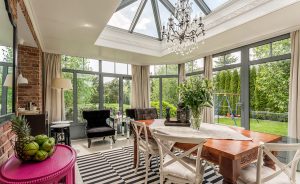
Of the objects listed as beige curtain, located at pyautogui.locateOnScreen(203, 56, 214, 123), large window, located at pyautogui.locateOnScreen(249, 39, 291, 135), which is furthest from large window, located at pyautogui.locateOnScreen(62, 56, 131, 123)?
large window, located at pyautogui.locateOnScreen(249, 39, 291, 135)

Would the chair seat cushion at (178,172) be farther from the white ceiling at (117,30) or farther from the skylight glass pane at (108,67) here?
the skylight glass pane at (108,67)

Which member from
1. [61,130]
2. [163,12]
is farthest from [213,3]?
[61,130]

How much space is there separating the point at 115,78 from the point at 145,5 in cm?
261

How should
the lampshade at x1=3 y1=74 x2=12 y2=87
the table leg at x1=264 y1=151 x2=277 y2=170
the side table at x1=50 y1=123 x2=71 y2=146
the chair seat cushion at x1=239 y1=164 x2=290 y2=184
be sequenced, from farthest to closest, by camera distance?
the side table at x1=50 y1=123 x2=71 y2=146
the table leg at x1=264 y1=151 x2=277 y2=170
the chair seat cushion at x1=239 y1=164 x2=290 y2=184
the lampshade at x1=3 y1=74 x2=12 y2=87

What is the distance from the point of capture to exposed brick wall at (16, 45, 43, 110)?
3.42 m

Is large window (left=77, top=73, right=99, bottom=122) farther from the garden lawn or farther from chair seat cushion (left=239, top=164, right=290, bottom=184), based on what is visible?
chair seat cushion (left=239, top=164, right=290, bottom=184)

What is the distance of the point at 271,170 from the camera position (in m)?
1.80

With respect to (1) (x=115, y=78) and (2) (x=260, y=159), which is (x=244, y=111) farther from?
(1) (x=115, y=78)

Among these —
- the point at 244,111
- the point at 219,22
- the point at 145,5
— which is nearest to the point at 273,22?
the point at 219,22

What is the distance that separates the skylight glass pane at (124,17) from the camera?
3.99 meters

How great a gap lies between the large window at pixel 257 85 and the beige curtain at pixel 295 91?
22 cm

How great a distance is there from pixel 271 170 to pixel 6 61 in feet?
8.84

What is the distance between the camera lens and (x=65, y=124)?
3.84m

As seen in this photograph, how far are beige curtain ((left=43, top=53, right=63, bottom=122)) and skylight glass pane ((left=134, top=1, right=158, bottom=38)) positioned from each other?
2364mm
